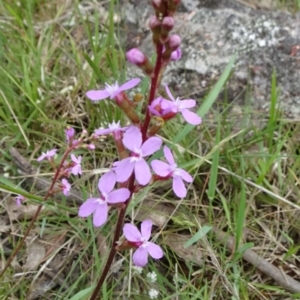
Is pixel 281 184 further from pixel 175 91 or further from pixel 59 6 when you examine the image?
pixel 59 6

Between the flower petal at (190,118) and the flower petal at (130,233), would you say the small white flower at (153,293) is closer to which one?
the flower petal at (130,233)

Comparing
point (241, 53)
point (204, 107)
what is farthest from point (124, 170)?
point (241, 53)

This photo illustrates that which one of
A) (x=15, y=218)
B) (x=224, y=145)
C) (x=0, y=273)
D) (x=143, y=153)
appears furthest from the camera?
(x=224, y=145)

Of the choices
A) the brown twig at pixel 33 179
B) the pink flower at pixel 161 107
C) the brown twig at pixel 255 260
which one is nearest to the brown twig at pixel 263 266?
the brown twig at pixel 255 260

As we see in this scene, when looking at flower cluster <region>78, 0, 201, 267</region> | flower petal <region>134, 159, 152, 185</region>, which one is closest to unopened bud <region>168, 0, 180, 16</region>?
flower cluster <region>78, 0, 201, 267</region>

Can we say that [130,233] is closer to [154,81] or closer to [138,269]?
[154,81]

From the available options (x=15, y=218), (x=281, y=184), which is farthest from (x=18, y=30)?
(x=281, y=184)
